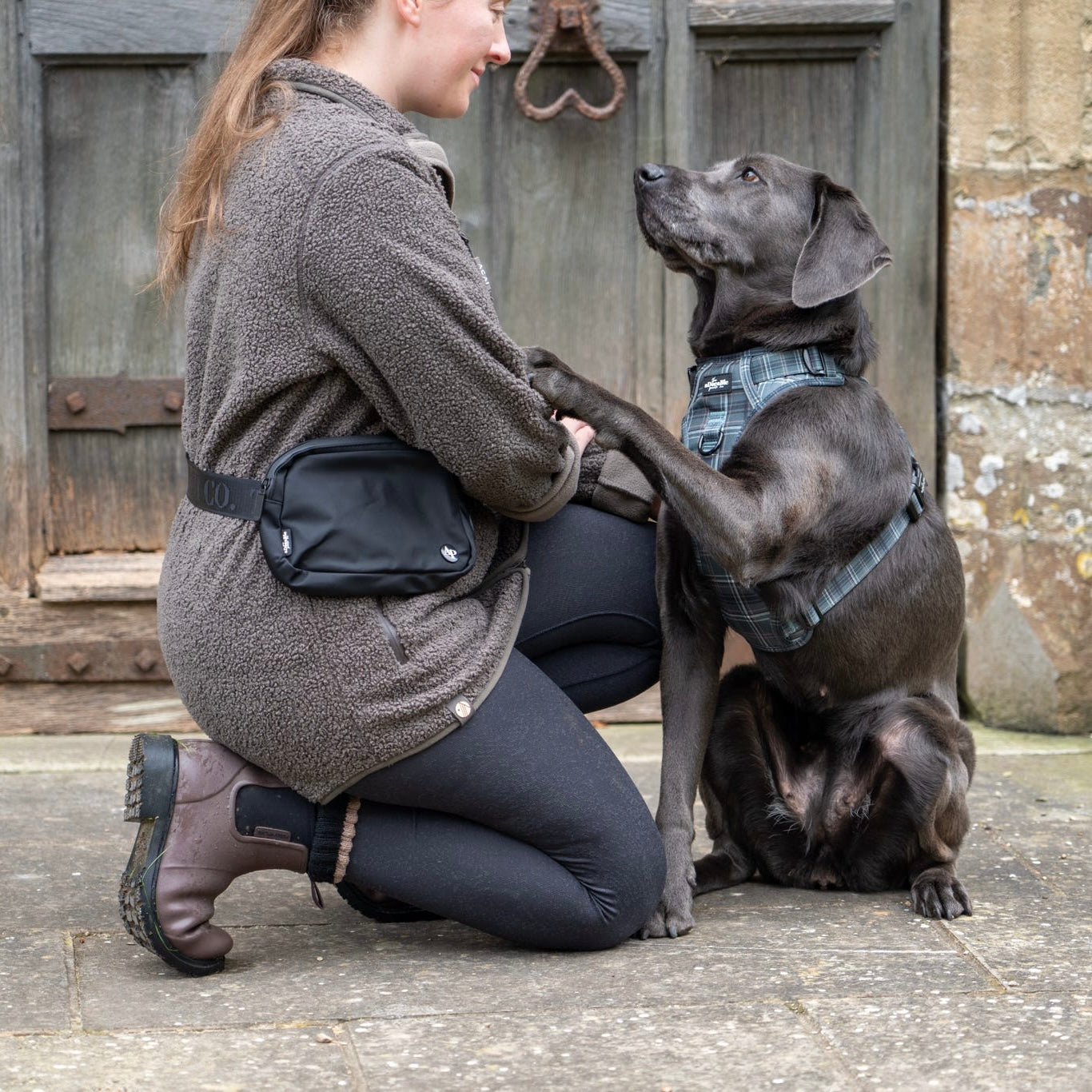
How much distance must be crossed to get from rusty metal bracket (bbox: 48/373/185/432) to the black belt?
167 cm

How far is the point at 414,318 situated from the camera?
225cm

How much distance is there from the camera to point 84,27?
3867mm

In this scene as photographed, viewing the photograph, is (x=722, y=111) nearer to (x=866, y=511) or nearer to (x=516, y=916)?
(x=866, y=511)

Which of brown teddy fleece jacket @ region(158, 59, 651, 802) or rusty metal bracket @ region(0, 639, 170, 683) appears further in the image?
rusty metal bracket @ region(0, 639, 170, 683)

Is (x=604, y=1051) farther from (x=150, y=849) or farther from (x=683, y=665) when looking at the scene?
(x=683, y=665)

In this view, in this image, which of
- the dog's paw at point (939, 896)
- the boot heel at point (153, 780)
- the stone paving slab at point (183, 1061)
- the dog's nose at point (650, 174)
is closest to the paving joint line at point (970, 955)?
the dog's paw at point (939, 896)

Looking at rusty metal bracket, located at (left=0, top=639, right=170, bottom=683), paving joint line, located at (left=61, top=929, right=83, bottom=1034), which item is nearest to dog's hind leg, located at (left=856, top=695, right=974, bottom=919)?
paving joint line, located at (left=61, top=929, right=83, bottom=1034)

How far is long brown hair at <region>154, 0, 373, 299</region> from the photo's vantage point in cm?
237

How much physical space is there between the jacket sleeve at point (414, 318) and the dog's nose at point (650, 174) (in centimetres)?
70

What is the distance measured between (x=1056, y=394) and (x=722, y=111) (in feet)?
3.70

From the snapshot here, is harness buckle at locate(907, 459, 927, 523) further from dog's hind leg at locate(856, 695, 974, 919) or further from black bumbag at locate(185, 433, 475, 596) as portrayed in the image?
black bumbag at locate(185, 433, 475, 596)

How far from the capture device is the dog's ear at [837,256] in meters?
2.78

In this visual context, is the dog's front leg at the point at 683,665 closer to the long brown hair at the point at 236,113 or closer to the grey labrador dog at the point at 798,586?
the grey labrador dog at the point at 798,586

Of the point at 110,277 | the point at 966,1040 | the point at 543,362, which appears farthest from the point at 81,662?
the point at 966,1040
